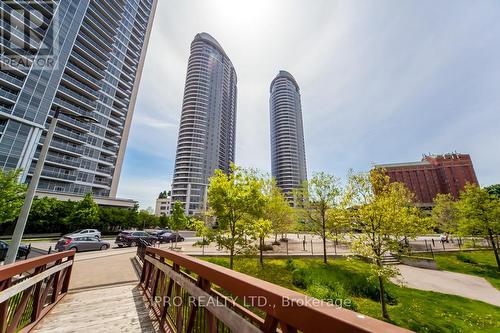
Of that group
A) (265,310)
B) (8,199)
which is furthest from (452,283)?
(8,199)

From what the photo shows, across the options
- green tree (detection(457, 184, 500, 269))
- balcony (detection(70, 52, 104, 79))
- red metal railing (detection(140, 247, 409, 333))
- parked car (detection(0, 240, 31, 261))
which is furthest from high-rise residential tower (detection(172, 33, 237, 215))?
red metal railing (detection(140, 247, 409, 333))

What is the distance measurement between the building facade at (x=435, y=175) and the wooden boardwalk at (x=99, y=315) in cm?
9418

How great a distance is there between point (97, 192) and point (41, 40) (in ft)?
115

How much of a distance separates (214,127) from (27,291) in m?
106

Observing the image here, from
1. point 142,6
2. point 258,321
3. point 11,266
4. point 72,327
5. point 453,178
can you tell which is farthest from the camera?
point 453,178

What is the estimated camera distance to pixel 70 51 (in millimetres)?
46219

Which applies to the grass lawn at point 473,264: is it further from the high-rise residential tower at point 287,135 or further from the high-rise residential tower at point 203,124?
the high-rise residential tower at point 287,135

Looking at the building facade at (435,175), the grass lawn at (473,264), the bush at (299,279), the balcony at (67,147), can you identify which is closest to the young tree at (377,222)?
the bush at (299,279)

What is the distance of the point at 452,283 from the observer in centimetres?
1559

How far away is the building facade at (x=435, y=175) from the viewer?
8019 centimetres

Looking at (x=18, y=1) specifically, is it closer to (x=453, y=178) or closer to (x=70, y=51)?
(x=70, y=51)

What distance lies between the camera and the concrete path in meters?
13.4

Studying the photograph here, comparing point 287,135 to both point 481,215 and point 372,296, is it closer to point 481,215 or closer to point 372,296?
point 481,215

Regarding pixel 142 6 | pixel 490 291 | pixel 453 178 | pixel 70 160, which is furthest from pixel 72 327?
pixel 453 178
